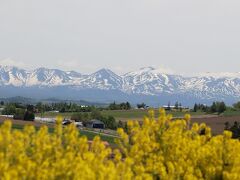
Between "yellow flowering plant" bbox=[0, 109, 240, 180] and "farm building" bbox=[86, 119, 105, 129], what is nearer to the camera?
"yellow flowering plant" bbox=[0, 109, 240, 180]

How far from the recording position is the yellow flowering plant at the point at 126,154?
42.1 feet

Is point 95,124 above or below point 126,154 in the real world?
below

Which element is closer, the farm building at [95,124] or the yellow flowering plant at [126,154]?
the yellow flowering plant at [126,154]

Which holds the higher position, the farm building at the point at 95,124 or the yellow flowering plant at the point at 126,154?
the yellow flowering plant at the point at 126,154

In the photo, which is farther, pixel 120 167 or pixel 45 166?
pixel 120 167

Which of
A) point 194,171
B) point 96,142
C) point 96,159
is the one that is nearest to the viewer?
point 96,159

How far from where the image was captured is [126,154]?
1658cm

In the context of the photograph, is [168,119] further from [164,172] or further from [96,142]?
[96,142]

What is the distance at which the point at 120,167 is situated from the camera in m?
13.7

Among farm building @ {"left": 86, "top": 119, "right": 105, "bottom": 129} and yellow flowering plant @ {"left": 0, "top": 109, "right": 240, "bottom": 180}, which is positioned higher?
yellow flowering plant @ {"left": 0, "top": 109, "right": 240, "bottom": 180}

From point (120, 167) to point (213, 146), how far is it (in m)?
4.64

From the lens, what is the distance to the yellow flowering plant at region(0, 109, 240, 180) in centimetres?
1282

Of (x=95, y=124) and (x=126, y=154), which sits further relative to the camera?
(x=95, y=124)

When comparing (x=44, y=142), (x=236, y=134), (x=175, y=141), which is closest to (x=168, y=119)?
(x=175, y=141)
